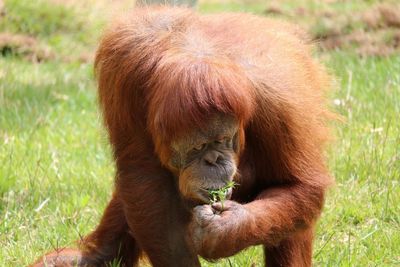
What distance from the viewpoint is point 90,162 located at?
6.86 meters

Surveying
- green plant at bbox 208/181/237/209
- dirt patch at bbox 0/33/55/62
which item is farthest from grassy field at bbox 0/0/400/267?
green plant at bbox 208/181/237/209

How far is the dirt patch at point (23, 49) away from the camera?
10.5m

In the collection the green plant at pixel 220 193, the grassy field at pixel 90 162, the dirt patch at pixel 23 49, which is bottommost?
the dirt patch at pixel 23 49

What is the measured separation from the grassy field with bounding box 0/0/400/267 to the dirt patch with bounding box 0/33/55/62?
0.34ft

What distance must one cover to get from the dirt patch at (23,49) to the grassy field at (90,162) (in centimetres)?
10

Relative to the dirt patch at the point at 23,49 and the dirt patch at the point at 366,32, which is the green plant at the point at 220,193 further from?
the dirt patch at the point at 23,49

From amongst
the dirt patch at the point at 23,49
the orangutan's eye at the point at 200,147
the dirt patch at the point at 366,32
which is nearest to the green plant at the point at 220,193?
the orangutan's eye at the point at 200,147

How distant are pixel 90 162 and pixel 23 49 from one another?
4.06 metres

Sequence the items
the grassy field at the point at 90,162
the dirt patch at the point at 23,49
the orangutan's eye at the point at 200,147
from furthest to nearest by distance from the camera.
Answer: the dirt patch at the point at 23,49
the grassy field at the point at 90,162
the orangutan's eye at the point at 200,147

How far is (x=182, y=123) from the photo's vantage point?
4.24 metres

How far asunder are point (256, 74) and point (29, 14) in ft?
25.2

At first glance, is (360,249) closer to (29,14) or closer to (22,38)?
(22,38)

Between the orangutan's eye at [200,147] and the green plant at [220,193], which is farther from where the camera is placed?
the orangutan's eye at [200,147]

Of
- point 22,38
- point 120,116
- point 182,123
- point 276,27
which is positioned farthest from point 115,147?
point 22,38
